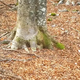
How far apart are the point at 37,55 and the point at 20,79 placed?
1685mm

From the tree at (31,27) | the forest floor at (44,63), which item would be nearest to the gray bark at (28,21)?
the tree at (31,27)

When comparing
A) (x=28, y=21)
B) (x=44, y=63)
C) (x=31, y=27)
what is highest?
(x=28, y=21)

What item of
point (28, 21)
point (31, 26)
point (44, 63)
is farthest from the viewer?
point (31, 26)

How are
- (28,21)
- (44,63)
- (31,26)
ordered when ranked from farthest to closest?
(31,26), (28,21), (44,63)

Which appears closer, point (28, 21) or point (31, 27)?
point (28, 21)

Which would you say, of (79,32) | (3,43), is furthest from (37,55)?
(79,32)

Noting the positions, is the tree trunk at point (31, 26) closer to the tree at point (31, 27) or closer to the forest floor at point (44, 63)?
the tree at point (31, 27)

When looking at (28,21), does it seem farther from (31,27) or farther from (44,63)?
(44,63)

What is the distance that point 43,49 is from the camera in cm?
632

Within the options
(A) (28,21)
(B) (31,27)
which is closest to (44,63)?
(B) (31,27)

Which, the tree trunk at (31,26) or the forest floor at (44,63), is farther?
the tree trunk at (31,26)

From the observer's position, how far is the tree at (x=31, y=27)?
5594 millimetres

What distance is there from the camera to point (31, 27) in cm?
584

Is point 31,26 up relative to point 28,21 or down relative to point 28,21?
down
